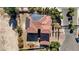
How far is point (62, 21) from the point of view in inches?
73.9

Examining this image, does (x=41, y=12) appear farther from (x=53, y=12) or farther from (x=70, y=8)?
(x=70, y=8)

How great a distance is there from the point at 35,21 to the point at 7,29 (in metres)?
0.21

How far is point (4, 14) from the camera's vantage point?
1.88 m

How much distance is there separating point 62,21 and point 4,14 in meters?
0.43

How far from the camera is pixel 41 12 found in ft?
6.16

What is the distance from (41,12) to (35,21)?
8 cm

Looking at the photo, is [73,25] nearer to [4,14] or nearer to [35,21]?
[35,21]
